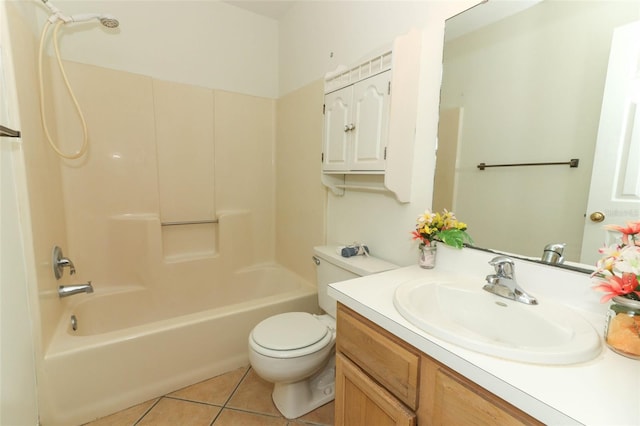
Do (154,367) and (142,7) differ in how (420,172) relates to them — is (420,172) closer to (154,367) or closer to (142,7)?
(154,367)

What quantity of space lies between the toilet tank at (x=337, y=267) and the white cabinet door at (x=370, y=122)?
1.54 feet

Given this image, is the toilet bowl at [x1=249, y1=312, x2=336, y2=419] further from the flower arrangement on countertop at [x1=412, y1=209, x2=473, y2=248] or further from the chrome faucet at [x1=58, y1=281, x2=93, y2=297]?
the chrome faucet at [x1=58, y1=281, x2=93, y2=297]

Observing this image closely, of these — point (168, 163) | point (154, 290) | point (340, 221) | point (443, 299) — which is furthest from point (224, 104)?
point (443, 299)

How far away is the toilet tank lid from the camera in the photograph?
132cm

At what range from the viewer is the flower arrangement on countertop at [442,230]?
1069 mm

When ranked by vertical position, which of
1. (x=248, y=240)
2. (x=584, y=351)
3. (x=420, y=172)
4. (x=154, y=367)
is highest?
(x=420, y=172)

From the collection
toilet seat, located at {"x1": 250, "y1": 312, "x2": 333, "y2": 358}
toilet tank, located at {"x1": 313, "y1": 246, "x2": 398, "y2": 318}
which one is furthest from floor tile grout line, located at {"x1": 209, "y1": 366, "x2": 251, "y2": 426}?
toilet tank, located at {"x1": 313, "y1": 246, "x2": 398, "y2": 318}

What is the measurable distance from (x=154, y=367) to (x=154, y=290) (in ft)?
2.29

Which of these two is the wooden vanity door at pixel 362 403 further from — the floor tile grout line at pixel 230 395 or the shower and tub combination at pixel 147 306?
the shower and tub combination at pixel 147 306

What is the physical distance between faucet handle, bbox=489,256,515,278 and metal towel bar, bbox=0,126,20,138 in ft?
5.51

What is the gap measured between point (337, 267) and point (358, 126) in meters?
0.73

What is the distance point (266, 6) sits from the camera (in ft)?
7.02

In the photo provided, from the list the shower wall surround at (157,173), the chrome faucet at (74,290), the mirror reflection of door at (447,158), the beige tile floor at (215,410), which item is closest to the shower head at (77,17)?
the shower wall surround at (157,173)

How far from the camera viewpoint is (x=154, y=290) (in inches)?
80.1
